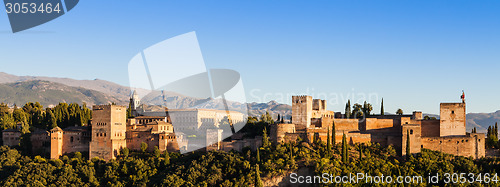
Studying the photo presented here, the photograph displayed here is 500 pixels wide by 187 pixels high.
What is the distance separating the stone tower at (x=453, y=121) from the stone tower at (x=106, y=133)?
3146 cm

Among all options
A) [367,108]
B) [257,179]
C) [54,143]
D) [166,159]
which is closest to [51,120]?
[54,143]

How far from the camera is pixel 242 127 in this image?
199 ft

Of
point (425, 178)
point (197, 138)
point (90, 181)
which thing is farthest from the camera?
point (197, 138)

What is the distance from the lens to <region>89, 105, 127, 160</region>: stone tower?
2032 inches

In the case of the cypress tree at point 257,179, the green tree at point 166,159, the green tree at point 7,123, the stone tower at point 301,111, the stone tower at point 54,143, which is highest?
the stone tower at point 301,111

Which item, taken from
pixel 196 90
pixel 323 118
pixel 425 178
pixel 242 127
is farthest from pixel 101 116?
pixel 425 178

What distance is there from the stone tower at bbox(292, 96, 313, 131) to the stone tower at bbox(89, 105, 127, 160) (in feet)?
58.0

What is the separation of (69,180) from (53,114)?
48.3 ft

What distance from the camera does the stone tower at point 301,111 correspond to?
172 ft

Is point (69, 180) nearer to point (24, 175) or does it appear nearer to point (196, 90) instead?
point (24, 175)

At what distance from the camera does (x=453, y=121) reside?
4981 centimetres

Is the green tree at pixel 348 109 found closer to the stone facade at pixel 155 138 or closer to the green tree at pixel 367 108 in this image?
the green tree at pixel 367 108

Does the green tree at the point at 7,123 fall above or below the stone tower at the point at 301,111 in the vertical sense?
below

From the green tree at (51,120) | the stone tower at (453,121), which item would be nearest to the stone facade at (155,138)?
the green tree at (51,120)
